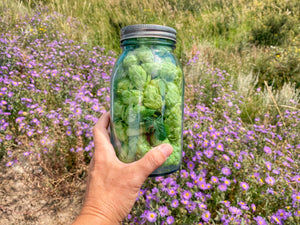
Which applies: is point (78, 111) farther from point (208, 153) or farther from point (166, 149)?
point (166, 149)

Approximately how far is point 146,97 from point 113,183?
19.6 inches

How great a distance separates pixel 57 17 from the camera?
5.32m

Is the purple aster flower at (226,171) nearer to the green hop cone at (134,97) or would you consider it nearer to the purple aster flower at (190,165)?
the purple aster flower at (190,165)

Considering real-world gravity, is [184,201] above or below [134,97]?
below

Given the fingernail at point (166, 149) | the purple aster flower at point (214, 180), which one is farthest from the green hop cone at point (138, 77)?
the purple aster flower at point (214, 180)

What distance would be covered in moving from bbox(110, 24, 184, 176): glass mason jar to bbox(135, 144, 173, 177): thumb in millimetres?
61

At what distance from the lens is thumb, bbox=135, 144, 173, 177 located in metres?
1.08

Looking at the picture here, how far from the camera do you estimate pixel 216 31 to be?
245 inches

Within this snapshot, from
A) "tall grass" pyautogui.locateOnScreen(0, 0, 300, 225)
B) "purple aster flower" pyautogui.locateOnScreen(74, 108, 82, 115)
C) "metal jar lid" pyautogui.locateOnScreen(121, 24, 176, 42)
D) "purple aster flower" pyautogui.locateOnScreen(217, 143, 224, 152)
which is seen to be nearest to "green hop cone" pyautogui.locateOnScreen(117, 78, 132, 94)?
"metal jar lid" pyautogui.locateOnScreen(121, 24, 176, 42)

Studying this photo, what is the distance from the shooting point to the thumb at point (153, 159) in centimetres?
108

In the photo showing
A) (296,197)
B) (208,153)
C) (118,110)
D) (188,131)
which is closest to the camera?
(118,110)

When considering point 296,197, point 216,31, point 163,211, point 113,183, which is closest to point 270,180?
point 296,197


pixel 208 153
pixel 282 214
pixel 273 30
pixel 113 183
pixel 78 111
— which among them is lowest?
pixel 282 214

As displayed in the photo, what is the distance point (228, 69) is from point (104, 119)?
3.54 meters
